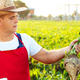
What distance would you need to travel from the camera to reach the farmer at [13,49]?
218 centimetres

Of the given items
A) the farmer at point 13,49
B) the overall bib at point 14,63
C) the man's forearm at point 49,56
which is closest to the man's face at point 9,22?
the farmer at point 13,49

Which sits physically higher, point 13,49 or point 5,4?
point 5,4

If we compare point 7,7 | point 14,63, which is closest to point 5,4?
point 7,7

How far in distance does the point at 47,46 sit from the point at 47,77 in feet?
3.47

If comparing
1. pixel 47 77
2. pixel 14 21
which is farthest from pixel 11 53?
pixel 47 77

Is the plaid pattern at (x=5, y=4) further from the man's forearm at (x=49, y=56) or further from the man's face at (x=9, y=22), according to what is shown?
the man's forearm at (x=49, y=56)

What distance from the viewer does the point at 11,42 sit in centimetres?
229

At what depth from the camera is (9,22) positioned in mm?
2154

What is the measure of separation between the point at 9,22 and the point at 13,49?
0.24 m

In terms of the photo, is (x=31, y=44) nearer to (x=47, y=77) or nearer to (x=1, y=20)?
(x=1, y=20)

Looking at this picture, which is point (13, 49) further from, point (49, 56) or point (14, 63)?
point (49, 56)

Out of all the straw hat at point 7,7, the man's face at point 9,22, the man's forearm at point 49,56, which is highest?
the straw hat at point 7,7

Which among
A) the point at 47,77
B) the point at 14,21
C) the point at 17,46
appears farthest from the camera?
the point at 47,77

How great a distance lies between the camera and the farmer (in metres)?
2.18
